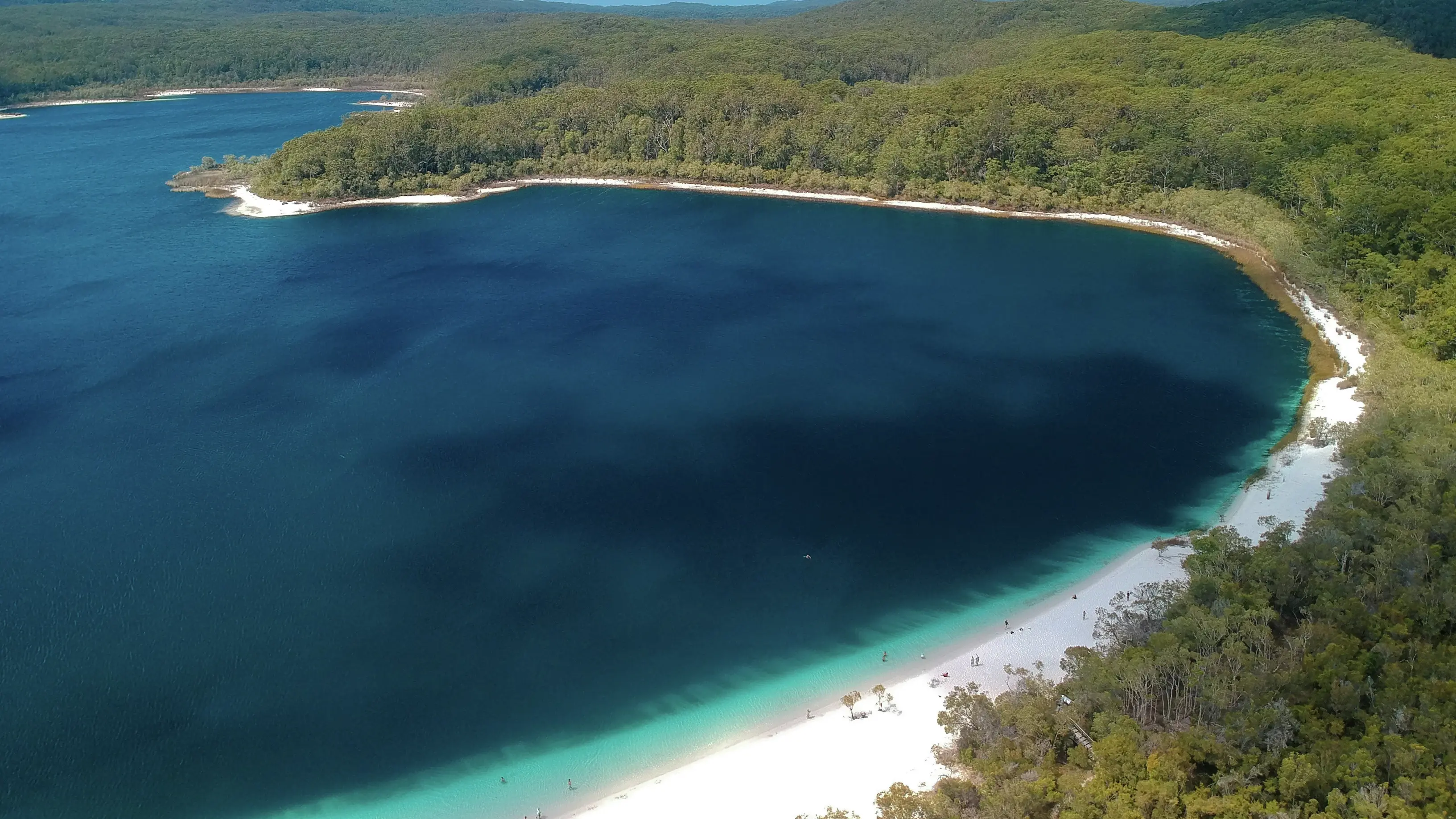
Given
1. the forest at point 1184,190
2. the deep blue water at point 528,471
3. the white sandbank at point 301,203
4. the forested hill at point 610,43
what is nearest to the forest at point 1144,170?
the forest at point 1184,190

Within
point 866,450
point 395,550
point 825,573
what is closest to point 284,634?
point 395,550

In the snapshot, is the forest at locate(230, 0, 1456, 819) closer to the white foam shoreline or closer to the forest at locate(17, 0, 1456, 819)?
the forest at locate(17, 0, 1456, 819)

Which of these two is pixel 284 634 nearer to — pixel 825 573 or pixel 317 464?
pixel 317 464

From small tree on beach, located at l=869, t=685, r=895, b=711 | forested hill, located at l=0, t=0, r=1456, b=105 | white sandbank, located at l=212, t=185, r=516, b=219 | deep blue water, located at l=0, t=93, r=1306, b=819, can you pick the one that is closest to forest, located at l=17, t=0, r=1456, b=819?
forested hill, located at l=0, t=0, r=1456, b=105

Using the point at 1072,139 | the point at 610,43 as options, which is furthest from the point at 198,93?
the point at 1072,139

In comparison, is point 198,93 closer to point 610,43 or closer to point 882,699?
point 610,43
